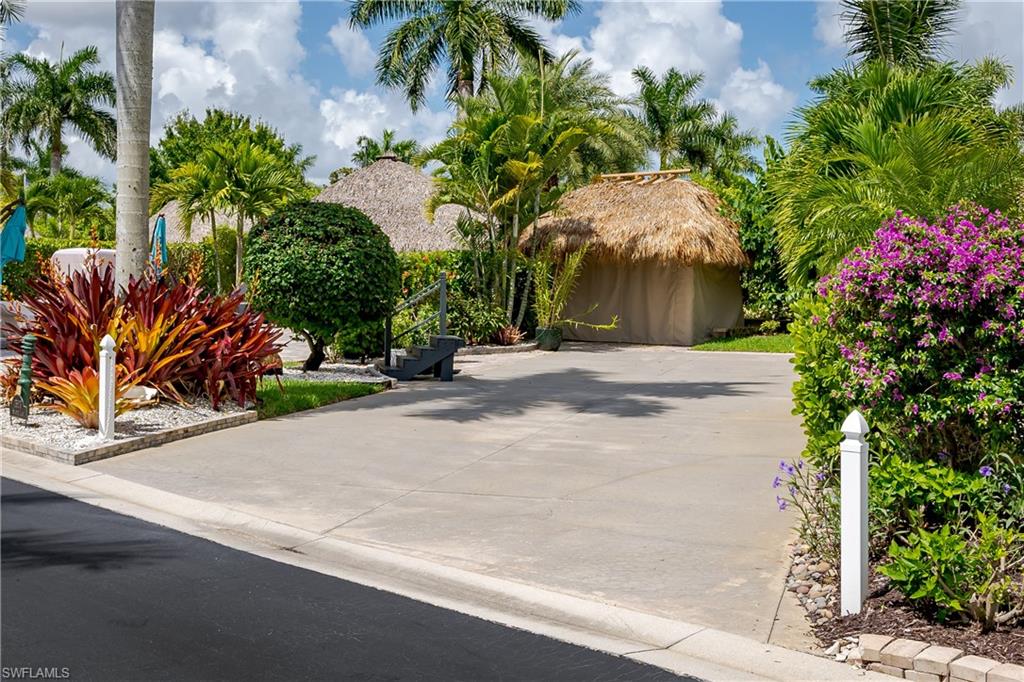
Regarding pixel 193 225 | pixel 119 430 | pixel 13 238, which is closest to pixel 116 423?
pixel 119 430

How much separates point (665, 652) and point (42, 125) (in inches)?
1912

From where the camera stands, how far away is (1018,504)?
18.0 ft

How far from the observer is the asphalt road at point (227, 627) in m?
4.65

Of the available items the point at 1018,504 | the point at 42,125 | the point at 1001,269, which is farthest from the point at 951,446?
the point at 42,125

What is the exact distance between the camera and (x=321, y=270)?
14.1 meters

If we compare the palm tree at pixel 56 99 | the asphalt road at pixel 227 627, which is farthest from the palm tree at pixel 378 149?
the asphalt road at pixel 227 627

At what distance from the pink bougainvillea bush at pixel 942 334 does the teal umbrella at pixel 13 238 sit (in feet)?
42.4

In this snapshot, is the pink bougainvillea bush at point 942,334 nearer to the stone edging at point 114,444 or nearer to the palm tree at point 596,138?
the stone edging at point 114,444

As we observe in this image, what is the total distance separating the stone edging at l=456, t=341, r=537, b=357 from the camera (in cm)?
2086

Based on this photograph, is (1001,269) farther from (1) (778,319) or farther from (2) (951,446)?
(1) (778,319)

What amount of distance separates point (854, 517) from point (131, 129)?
34.6ft

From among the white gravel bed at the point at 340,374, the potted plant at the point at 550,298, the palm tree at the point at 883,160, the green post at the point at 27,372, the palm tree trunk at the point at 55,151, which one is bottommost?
the white gravel bed at the point at 340,374

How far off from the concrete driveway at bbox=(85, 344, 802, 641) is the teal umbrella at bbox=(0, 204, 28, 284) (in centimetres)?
611

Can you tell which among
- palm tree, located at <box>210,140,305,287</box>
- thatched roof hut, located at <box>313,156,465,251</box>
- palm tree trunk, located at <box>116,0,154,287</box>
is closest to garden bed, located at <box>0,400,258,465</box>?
palm tree trunk, located at <box>116,0,154,287</box>
